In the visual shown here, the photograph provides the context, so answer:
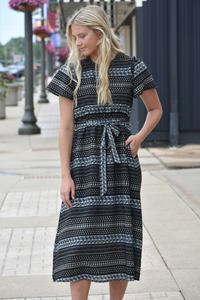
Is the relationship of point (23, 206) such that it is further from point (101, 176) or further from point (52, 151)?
point (52, 151)

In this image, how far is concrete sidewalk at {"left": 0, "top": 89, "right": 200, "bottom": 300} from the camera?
3.44m

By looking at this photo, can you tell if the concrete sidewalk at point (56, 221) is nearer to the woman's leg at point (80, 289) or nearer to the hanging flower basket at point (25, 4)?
the woman's leg at point (80, 289)

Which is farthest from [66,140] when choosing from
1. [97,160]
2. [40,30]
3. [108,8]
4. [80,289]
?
[40,30]

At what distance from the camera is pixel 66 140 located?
8.62 ft

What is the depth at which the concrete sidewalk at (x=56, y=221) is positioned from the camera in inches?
135

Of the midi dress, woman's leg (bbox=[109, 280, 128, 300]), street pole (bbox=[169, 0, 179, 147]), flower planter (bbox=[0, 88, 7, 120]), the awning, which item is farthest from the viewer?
flower planter (bbox=[0, 88, 7, 120])

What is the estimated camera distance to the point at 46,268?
3.84m

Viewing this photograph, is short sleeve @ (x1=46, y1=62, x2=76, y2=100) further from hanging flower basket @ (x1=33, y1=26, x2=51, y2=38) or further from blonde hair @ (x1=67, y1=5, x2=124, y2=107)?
hanging flower basket @ (x1=33, y1=26, x2=51, y2=38)

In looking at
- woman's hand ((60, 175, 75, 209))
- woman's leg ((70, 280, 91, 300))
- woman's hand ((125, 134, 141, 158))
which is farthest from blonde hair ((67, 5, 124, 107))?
woman's leg ((70, 280, 91, 300))

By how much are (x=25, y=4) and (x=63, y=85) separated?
33.3 ft

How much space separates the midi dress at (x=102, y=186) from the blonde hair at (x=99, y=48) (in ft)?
0.12

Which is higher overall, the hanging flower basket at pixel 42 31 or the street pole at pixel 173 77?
the hanging flower basket at pixel 42 31

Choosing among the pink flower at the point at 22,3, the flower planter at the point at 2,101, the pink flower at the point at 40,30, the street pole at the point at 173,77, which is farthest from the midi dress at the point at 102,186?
the pink flower at the point at 40,30

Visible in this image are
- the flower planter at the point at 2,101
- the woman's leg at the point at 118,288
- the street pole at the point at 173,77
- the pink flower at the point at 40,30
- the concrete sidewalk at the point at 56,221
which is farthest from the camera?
the pink flower at the point at 40,30
